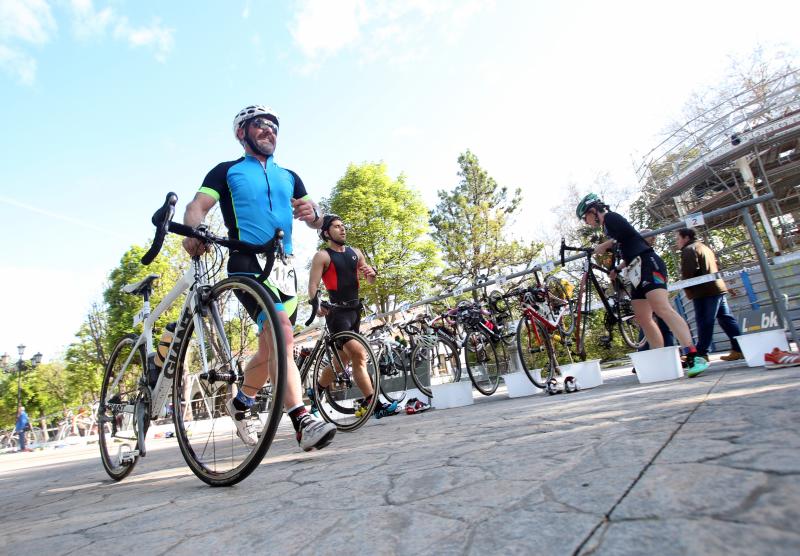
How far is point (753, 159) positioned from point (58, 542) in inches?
896

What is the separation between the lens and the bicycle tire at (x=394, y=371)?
6539 millimetres

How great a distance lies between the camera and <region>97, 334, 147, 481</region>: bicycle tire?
3279 millimetres

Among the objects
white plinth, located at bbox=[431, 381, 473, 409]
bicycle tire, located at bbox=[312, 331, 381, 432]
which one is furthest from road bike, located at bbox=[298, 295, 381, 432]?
white plinth, located at bbox=[431, 381, 473, 409]

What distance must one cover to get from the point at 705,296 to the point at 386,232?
860 inches

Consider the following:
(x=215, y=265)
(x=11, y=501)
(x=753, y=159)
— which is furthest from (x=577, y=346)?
(x=753, y=159)

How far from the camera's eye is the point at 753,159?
57.6 ft

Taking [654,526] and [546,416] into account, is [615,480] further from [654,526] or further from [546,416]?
[546,416]

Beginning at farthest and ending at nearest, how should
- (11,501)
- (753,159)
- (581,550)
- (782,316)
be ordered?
(753,159) → (782,316) → (11,501) → (581,550)

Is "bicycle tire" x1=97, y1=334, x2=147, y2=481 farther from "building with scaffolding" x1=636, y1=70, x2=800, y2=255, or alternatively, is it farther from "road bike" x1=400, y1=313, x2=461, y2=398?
"building with scaffolding" x1=636, y1=70, x2=800, y2=255

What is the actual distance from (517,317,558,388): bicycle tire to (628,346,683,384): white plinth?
94cm

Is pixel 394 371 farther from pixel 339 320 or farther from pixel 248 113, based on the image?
pixel 248 113

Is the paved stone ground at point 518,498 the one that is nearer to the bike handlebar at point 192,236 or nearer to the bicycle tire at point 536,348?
the bike handlebar at point 192,236

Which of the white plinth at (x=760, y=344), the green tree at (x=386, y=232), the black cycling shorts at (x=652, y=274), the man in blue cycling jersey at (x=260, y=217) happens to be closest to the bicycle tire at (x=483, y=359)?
the black cycling shorts at (x=652, y=274)

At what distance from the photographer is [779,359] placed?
3740 mm
